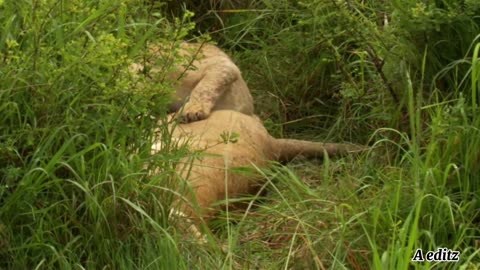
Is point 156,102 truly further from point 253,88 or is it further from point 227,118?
point 253,88

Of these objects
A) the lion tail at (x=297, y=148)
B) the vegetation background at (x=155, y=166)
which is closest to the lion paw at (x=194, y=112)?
the lion tail at (x=297, y=148)

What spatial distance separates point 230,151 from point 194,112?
508 mm

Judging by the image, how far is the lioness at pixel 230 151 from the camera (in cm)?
523

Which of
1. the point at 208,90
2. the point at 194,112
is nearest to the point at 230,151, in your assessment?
the point at 194,112

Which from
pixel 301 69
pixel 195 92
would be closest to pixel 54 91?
pixel 195 92

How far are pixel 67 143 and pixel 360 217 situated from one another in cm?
104

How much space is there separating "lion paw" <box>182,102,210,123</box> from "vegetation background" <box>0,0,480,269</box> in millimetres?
821

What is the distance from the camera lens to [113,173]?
4.40m

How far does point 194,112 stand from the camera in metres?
6.14

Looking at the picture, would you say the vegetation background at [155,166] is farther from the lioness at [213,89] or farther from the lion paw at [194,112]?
the lioness at [213,89]

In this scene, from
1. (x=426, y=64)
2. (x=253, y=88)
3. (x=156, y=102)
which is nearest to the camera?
(x=156, y=102)

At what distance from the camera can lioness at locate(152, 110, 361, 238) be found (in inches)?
206

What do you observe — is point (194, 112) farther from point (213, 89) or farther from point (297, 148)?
point (297, 148)

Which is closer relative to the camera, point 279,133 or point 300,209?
point 300,209
